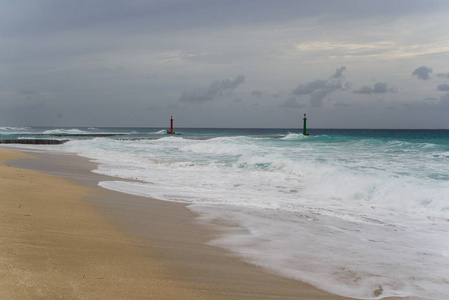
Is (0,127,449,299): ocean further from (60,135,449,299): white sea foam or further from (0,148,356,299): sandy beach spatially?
(0,148,356,299): sandy beach

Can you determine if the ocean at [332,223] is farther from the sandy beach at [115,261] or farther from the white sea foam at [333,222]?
the sandy beach at [115,261]

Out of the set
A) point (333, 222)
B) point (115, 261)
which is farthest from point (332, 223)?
point (115, 261)

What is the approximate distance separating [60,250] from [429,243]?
14.5 feet

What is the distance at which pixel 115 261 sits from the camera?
3086 mm

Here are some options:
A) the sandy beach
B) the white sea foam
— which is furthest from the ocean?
the sandy beach

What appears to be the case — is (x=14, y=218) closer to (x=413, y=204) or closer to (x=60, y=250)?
(x=60, y=250)

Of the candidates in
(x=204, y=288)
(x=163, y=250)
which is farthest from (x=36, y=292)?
(x=163, y=250)

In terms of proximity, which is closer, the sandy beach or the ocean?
the sandy beach

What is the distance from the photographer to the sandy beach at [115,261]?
8.18 ft

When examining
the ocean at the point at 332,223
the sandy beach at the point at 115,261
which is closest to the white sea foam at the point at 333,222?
the ocean at the point at 332,223

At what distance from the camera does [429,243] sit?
4.88m

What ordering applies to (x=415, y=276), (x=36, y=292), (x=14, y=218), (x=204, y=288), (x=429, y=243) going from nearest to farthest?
(x=36, y=292)
(x=204, y=288)
(x=415, y=276)
(x=14, y=218)
(x=429, y=243)

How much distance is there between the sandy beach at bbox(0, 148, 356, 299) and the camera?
8.18ft

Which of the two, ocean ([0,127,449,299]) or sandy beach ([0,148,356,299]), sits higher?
sandy beach ([0,148,356,299])
